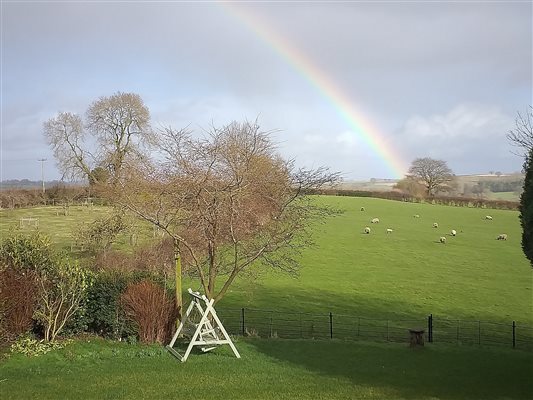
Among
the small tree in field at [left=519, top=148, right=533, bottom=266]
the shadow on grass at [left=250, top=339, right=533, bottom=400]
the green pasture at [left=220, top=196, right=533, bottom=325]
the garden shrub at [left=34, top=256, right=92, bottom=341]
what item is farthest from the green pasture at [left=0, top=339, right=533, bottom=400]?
the green pasture at [left=220, top=196, right=533, bottom=325]

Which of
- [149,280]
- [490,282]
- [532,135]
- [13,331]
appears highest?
[532,135]

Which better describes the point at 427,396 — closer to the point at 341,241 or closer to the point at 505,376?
the point at 505,376

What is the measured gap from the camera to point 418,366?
12.9m

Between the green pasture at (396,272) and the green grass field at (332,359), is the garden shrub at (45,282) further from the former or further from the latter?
the green pasture at (396,272)

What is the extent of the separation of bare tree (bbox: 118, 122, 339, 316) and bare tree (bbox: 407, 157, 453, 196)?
8287 centimetres

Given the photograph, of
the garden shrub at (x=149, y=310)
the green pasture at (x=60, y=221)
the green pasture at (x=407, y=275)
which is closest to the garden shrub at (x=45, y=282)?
the garden shrub at (x=149, y=310)

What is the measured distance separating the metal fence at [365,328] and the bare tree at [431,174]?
76609 mm

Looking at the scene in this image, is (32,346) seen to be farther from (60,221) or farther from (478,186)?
(478,186)

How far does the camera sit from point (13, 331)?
1186 centimetres

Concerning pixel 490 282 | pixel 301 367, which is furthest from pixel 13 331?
pixel 490 282

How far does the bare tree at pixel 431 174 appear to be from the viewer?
3826 inches

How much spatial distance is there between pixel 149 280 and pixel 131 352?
2241 mm

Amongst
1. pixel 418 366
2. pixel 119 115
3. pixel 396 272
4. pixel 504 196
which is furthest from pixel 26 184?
pixel 504 196

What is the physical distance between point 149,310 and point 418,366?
7190 mm
